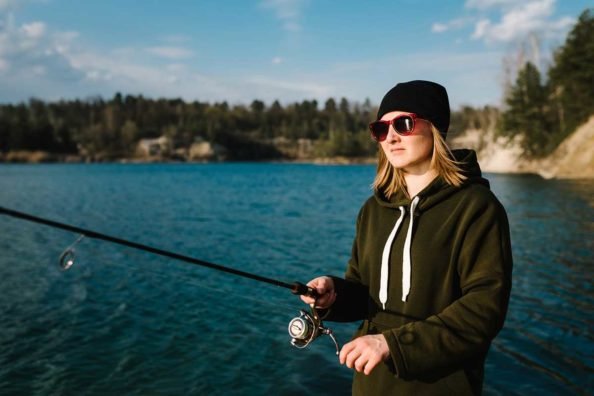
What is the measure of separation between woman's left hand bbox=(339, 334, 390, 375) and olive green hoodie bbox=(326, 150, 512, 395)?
4cm

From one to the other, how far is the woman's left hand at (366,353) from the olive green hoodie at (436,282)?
0.14ft

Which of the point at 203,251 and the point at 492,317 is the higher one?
the point at 492,317

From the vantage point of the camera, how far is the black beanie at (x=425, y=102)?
2.68 m

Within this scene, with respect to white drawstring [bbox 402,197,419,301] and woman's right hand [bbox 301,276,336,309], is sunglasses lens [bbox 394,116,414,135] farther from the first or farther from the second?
woman's right hand [bbox 301,276,336,309]

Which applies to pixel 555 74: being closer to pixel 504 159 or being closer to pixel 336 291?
pixel 504 159

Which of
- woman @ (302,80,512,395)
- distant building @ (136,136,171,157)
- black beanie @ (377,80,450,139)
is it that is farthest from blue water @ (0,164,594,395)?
distant building @ (136,136,171,157)

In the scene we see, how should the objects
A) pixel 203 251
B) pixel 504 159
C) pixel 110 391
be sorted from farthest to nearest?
1. pixel 504 159
2. pixel 203 251
3. pixel 110 391

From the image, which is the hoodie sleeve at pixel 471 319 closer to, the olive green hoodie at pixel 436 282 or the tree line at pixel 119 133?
the olive green hoodie at pixel 436 282

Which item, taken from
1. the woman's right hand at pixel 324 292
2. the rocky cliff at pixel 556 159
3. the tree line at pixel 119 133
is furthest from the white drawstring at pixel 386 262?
the tree line at pixel 119 133

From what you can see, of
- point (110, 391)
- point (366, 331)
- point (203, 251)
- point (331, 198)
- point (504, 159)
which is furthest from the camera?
point (504, 159)

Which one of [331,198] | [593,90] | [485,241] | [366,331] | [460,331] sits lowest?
[331,198]

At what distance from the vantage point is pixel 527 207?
2961 centimetres

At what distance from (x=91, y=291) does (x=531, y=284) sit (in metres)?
11.8

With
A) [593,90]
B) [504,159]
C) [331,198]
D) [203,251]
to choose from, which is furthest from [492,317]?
[504,159]
